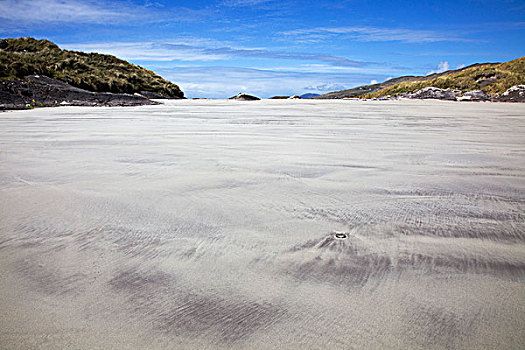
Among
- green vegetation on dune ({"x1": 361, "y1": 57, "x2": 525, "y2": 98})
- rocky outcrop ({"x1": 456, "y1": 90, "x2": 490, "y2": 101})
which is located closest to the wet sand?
rocky outcrop ({"x1": 456, "y1": 90, "x2": 490, "y2": 101})

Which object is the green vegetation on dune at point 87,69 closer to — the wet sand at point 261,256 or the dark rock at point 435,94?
the wet sand at point 261,256

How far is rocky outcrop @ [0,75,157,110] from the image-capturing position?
879 centimetres

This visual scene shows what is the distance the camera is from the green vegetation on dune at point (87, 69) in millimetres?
17517

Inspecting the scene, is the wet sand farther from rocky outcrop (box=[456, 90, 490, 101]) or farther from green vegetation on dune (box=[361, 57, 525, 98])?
green vegetation on dune (box=[361, 57, 525, 98])

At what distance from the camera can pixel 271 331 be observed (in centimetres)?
80

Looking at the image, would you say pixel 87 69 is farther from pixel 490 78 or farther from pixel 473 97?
pixel 490 78

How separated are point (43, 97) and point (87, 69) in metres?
12.9

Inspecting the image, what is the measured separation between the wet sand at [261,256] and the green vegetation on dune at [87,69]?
15.2 meters

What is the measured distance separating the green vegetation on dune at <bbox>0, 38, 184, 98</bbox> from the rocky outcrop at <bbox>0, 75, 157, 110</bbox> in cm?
389

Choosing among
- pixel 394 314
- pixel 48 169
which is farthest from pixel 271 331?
pixel 48 169

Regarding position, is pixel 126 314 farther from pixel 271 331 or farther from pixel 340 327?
pixel 340 327

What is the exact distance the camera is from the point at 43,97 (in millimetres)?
9828

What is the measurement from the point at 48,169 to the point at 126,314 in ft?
6.09

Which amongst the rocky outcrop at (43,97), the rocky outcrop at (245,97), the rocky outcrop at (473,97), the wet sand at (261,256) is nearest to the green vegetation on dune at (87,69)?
the rocky outcrop at (43,97)
